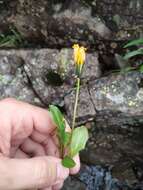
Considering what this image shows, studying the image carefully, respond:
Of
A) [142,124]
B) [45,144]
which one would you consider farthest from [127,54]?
[45,144]

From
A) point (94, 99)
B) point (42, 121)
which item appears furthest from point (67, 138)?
point (94, 99)

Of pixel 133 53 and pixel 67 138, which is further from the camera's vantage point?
pixel 133 53

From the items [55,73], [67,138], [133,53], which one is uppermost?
[133,53]

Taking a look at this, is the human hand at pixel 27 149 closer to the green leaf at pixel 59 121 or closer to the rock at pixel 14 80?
the green leaf at pixel 59 121

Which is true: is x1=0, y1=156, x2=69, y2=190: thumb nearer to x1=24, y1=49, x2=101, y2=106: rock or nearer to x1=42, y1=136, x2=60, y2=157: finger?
x1=42, y1=136, x2=60, y2=157: finger

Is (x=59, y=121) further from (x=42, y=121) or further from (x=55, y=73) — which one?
(x=55, y=73)

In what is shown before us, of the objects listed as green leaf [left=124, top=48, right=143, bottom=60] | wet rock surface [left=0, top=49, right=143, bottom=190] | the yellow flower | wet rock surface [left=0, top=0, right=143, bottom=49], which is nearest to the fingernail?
the yellow flower

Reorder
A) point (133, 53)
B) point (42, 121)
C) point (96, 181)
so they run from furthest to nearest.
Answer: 1. point (96, 181)
2. point (133, 53)
3. point (42, 121)
